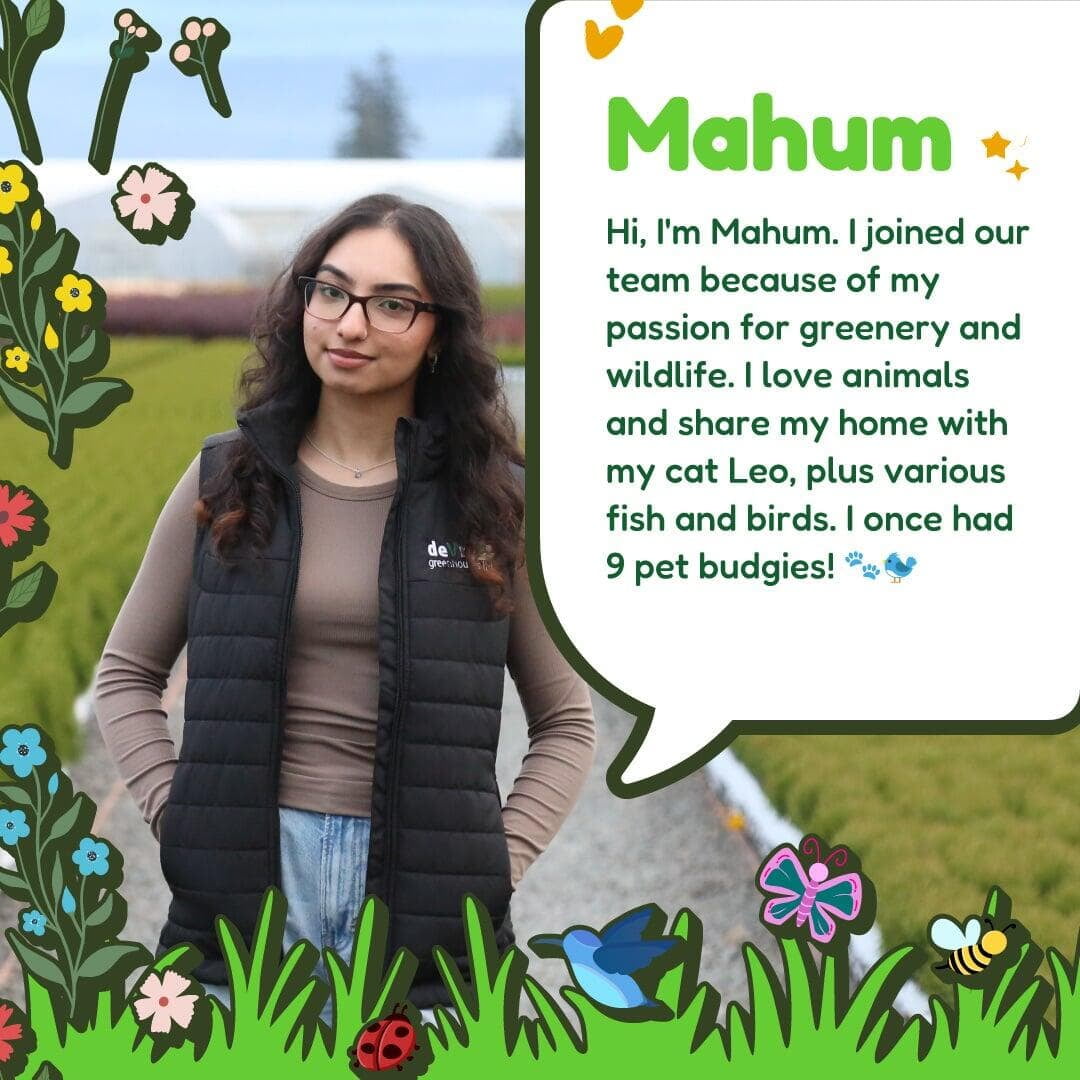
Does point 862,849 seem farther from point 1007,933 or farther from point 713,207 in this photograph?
point 713,207

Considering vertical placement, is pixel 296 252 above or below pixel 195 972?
above

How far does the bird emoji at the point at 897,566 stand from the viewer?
98.2 inches

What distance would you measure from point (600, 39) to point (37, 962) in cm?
156

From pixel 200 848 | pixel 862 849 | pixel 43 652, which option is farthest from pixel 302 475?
pixel 43 652

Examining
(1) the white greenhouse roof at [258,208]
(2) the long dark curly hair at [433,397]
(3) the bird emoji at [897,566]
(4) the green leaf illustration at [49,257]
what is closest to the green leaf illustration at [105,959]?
(2) the long dark curly hair at [433,397]

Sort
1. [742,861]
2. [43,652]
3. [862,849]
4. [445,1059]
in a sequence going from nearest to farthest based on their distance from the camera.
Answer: [445,1059] → [862,849] → [742,861] → [43,652]

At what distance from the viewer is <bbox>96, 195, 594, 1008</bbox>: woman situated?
2105mm

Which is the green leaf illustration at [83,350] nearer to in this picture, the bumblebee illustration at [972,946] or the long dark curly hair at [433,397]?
the long dark curly hair at [433,397]

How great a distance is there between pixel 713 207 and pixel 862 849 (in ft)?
7.32

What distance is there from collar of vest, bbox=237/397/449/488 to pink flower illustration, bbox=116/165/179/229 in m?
0.52

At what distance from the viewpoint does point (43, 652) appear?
219 inches

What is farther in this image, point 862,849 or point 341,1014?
point 862,849

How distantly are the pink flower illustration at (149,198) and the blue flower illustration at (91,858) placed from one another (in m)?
0.91

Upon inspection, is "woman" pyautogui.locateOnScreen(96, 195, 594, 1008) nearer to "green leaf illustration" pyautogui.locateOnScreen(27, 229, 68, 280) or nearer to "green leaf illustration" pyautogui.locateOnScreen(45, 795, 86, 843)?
"green leaf illustration" pyautogui.locateOnScreen(45, 795, 86, 843)
